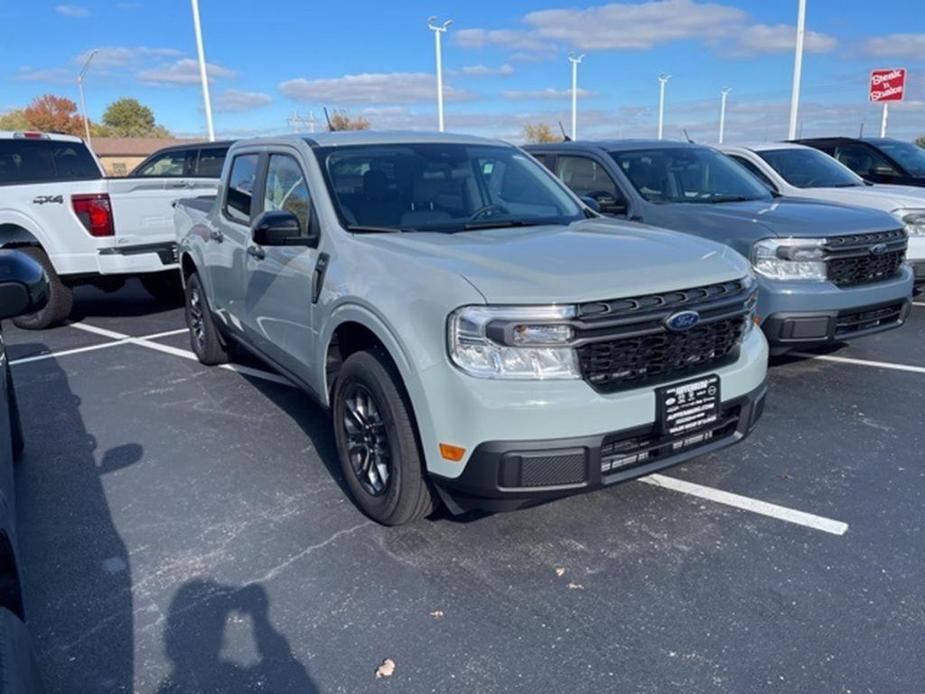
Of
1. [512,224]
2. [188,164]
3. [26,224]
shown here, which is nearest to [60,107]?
[188,164]

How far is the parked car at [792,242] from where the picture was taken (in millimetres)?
5070

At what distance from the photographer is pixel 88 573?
319 cm

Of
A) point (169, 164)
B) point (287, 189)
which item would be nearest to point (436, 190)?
point (287, 189)

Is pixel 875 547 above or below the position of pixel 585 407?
below

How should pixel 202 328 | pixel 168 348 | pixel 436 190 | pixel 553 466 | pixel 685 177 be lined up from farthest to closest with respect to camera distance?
pixel 168 348
pixel 685 177
pixel 202 328
pixel 436 190
pixel 553 466

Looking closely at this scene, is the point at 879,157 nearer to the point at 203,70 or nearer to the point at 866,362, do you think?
the point at 866,362

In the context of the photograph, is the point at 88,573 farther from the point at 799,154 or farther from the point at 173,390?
the point at 799,154

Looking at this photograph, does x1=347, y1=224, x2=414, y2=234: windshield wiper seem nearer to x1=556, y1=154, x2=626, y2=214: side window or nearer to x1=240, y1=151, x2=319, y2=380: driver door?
x1=240, y1=151, x2=319, y2=380: driver door

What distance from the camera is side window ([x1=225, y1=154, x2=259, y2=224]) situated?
4.88 metres

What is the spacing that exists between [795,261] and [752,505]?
7.51ft

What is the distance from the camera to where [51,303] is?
7625mm

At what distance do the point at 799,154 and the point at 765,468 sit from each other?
6139 millimetres

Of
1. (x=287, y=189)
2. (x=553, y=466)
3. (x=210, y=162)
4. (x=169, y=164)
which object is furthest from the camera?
(x=169, y=164)

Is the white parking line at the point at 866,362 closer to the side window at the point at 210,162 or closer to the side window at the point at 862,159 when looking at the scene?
the side window at the point at 862,159
